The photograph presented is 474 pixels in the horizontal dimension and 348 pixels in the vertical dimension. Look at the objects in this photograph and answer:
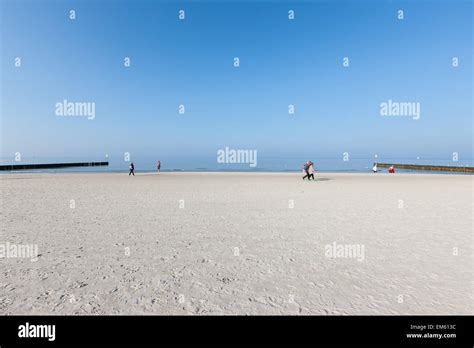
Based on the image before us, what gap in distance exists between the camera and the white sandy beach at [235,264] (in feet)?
11.9

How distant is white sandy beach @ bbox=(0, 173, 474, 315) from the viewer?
3.62m

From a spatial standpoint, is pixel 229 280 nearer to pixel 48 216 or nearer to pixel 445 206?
pixel 48 216

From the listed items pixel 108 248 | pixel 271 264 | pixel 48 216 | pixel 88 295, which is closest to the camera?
pixel 88 295

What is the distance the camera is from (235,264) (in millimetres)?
5023

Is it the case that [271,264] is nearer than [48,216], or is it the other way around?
[271,264]

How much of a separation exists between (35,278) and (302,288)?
4718 mm
